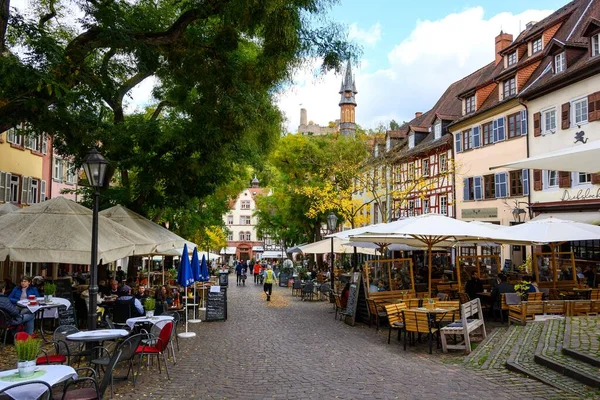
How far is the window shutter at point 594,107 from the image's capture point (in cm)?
2230

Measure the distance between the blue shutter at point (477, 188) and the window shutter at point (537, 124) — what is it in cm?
533

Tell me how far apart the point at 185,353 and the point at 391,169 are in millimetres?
Result: 23336

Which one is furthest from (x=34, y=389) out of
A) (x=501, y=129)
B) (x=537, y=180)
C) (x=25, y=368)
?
(x=501, y=129)

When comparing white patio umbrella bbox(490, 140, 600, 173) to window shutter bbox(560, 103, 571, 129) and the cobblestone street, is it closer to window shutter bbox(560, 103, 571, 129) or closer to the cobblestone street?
the cobblestone street

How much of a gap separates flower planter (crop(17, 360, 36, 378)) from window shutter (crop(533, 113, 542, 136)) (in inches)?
997

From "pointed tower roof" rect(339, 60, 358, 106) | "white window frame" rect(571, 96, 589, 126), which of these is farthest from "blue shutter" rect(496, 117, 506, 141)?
"pointed tower roof" rect(339, 60, 358, 106)

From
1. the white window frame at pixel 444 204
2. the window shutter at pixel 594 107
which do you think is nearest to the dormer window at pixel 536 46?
the window shutter at pixel 594 107

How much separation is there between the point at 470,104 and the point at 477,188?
540 centimetres

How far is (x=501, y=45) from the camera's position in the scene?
34625 millimetres

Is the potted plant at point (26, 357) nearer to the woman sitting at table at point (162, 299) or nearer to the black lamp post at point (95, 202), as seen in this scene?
the black lamp post at point (95, 202)

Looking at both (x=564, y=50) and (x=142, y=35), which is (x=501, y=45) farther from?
(x=142, y=35)

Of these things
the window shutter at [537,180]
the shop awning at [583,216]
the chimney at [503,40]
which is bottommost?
the shop awning at [583,216]

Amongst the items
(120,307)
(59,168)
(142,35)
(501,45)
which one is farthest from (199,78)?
(501,45)

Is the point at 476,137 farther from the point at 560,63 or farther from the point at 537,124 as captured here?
the point at 560,63
